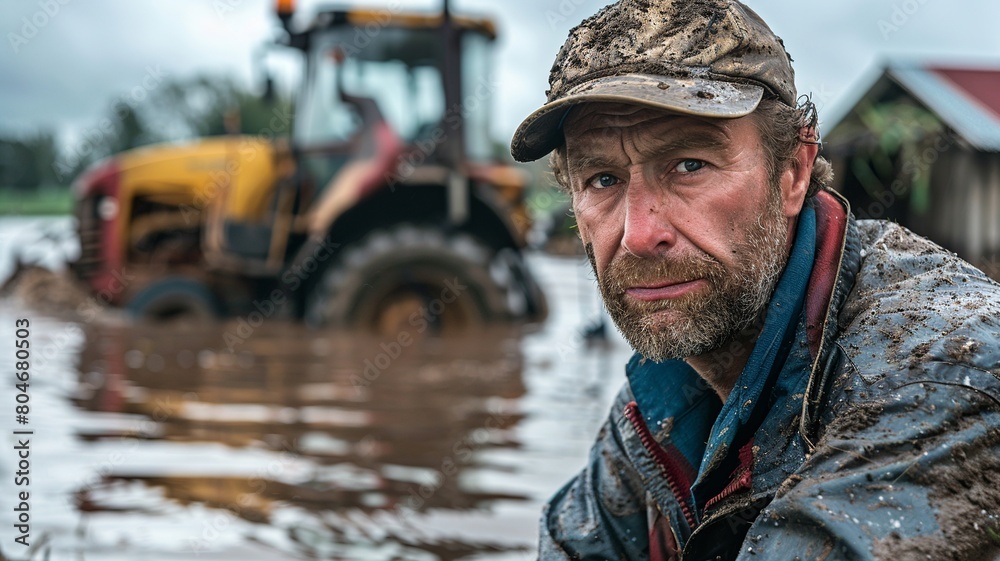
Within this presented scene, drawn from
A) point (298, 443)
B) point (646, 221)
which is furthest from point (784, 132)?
point (298, 443)

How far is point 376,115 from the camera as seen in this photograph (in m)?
9.41

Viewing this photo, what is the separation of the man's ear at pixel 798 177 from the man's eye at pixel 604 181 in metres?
0.30

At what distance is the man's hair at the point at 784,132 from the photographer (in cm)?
183

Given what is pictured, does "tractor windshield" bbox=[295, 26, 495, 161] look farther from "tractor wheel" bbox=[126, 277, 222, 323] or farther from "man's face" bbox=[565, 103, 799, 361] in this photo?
"man's face" bbox=[565, 103, 799, 361]

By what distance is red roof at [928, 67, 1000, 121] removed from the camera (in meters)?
8.73

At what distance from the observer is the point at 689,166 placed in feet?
5.89

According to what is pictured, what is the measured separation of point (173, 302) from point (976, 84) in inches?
296

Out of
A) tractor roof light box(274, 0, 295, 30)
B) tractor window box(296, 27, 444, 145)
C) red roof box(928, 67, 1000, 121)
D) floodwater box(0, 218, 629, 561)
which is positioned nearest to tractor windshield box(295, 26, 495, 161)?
tractor window box(296, 27, 444, 145)

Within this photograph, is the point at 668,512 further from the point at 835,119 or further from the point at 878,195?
the point at 835,119

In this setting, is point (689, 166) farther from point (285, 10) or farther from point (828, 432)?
point (285, 10)

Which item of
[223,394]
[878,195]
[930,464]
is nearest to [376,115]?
[223,394]

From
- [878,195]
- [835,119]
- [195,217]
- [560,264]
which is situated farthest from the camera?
[560,264]

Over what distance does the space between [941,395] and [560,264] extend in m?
21.7

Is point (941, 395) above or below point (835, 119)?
below
